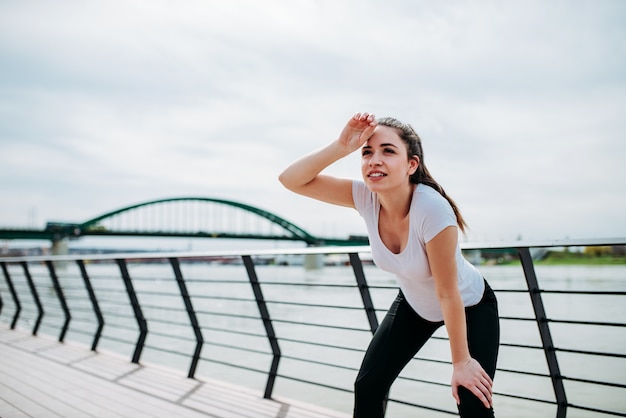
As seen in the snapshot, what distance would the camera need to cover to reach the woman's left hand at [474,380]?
1.51 meters

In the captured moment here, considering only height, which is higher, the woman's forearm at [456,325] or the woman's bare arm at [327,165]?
the woman's bare arm at [327,165]

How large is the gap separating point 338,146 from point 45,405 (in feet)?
8.85

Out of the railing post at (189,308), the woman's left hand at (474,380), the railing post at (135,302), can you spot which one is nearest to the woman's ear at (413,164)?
the woman's left hand at (474,380)

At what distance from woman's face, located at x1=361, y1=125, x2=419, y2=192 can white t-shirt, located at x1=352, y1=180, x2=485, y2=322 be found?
0.25 ft

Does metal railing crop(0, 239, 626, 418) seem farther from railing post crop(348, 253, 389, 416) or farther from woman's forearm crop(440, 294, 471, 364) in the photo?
woman's forearm crop(440, 294, 471, 364)

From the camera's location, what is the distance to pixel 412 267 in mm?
1663

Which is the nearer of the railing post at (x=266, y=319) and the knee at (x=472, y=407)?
the knee at (x=472, y=407)

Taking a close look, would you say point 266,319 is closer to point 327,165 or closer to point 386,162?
point 327,165

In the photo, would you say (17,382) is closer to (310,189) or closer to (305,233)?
(310,189)

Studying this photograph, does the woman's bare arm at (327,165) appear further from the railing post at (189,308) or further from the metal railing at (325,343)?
the railing post at (189,308)

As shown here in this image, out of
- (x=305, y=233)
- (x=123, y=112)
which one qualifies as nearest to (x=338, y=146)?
(x=123, y=112)

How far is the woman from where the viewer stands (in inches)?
61.2

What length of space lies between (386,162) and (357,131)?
145 millimetres

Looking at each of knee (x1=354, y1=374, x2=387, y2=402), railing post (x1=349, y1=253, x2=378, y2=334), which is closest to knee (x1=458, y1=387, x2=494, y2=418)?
knee (x1=354, y1=374, x2=387, y2=402)
